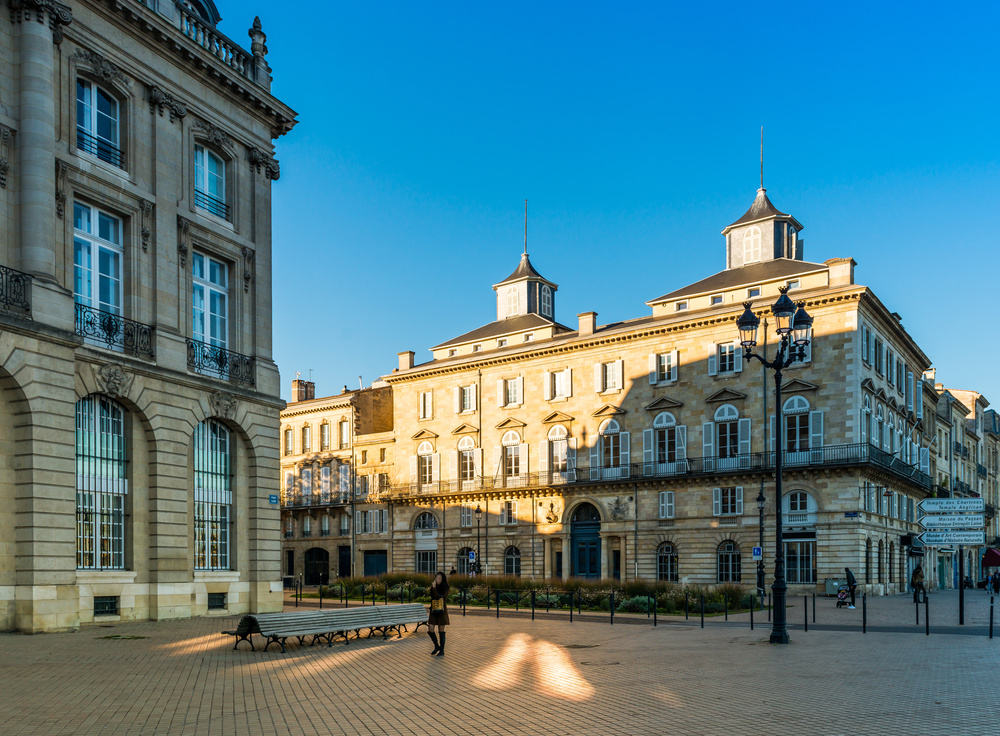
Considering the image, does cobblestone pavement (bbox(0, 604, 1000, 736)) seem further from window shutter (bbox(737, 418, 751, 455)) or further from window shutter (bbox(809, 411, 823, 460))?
window shutter (bbox(737, 418, 751, 455))

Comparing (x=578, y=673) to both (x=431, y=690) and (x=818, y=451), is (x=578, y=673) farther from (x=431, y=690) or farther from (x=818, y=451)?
(x=818, y=451)

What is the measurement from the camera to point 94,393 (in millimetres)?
22000

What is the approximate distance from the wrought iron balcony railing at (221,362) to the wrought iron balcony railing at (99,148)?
15.8 ft

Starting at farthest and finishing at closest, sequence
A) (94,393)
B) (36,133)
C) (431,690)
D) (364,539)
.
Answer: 1. (364,539)
2. (94,393)
3. (36,133)
4. (431,690)

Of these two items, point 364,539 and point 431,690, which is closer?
A: point 431,690

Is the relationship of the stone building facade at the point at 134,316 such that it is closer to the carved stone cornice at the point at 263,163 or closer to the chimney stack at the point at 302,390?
the carved stone cornice at the point at 263,163

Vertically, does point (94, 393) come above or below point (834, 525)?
above

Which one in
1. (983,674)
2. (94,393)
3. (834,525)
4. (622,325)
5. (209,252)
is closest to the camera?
(983,674)

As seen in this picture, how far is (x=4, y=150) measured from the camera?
20.3m

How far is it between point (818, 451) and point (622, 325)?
15.2 meters

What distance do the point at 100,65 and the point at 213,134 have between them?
4138 millimetres

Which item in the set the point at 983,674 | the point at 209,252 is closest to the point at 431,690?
the point at 983,674

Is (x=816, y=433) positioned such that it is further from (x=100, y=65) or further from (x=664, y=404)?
(x=100, y=65)

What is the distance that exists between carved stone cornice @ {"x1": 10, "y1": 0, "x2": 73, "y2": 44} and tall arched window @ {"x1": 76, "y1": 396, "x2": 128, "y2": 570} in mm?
8256
